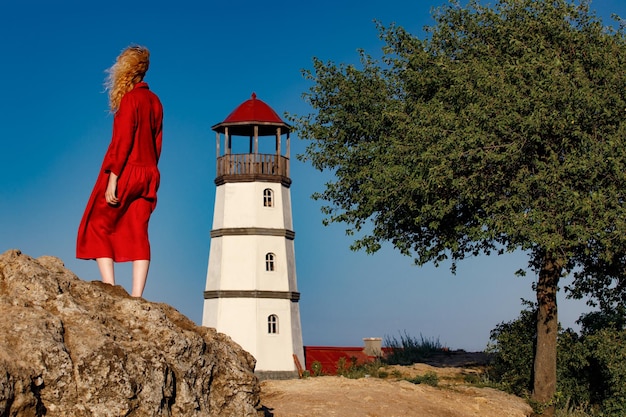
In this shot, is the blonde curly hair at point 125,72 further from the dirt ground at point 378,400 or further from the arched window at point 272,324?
the arched window at point 272,324

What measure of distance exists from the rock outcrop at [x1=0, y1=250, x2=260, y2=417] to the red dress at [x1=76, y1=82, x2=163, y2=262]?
47 cm

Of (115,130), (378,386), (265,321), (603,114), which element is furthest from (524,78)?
(265,321)

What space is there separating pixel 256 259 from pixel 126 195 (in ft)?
118

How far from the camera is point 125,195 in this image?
33.8 feet

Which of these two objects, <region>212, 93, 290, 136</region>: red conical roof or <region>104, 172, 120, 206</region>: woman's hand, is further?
<region>212, 93, 290, 136</region>: red conical roof

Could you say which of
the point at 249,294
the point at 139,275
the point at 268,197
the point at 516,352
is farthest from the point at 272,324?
the point at 139,275

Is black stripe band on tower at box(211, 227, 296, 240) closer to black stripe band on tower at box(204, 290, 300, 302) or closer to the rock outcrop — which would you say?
black stripe band on tower at box(204, 290, 300, 302)

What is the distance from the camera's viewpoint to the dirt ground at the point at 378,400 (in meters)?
15.0

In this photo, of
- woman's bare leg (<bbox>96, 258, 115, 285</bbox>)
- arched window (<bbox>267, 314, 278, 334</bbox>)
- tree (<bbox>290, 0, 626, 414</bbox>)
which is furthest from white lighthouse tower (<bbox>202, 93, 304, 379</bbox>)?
woman's bare leg (<bbox>96, 258, 115, 285</bbox>)

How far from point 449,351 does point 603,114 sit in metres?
17.1

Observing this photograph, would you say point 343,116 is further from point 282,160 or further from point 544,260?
point 282,160

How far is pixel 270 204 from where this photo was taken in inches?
1885

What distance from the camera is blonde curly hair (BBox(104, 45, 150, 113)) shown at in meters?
10.6

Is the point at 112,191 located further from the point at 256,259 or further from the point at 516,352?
the point at 256,259
